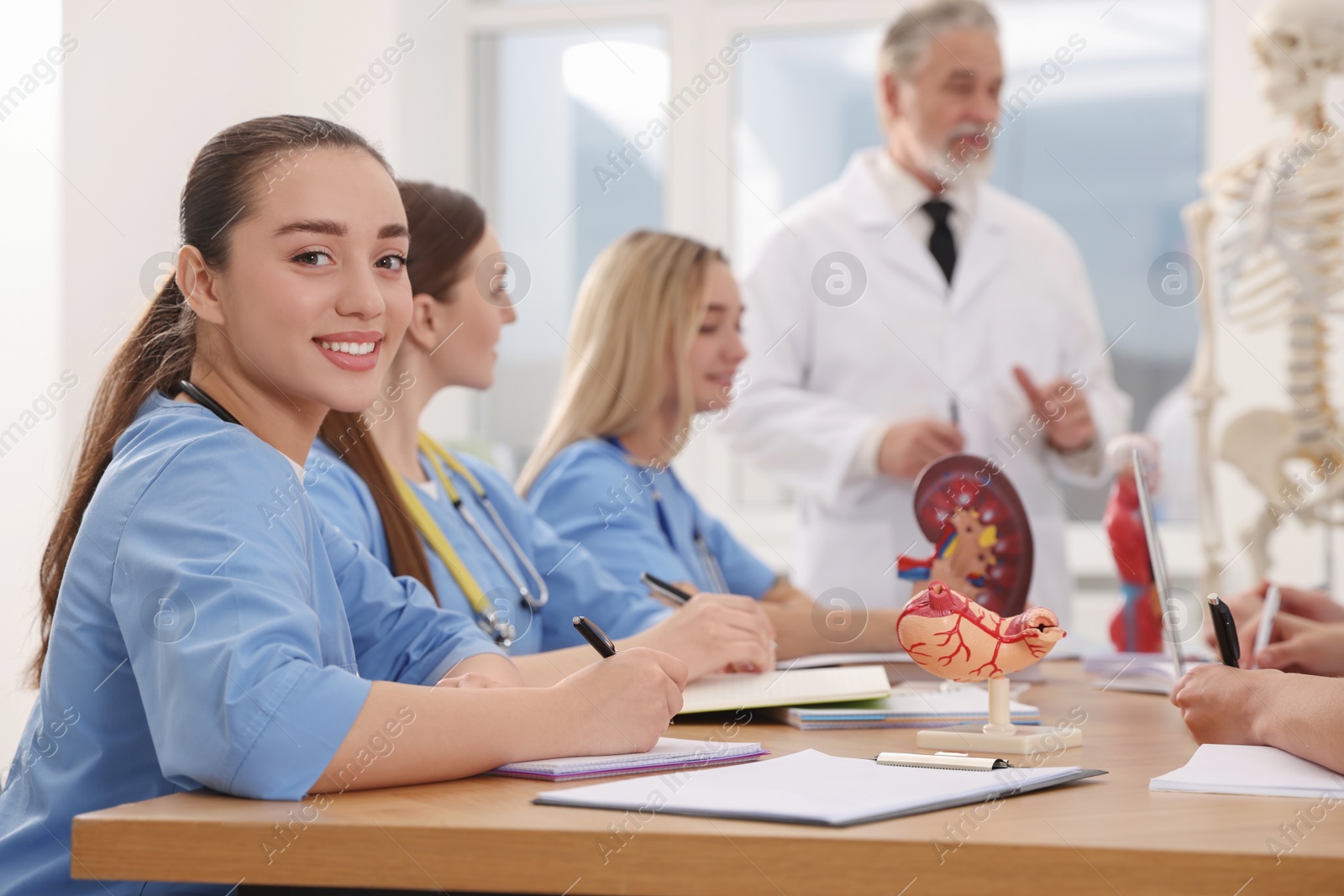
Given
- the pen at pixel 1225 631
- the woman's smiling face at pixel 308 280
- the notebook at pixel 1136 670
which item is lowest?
the notebook at pixel 1136 670

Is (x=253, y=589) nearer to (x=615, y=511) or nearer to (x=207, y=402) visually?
(x=207, y=402)

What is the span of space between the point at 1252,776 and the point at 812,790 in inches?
14.8

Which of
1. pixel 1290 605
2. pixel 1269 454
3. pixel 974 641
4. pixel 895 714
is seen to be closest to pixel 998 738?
pixel 974 641

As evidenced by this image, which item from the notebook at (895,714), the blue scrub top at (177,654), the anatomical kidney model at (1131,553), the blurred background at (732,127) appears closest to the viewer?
the blue scrub top at (177,654)

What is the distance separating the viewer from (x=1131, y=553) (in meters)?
2.06

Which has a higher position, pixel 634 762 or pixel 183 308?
pixel 183 308

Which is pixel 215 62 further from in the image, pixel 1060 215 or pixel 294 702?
pixel 1060 215

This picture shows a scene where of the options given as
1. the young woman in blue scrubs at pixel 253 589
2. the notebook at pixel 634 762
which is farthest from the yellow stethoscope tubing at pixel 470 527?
the notebook at pixel 634 762

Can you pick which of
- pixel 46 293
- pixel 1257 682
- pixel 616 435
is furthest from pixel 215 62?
pixel 1257 682

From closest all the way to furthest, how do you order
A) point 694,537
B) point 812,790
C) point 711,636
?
point 812,790 < point 711,636 < point 694,537

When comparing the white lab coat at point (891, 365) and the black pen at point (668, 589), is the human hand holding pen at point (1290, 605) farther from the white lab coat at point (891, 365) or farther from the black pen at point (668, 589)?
the white lab coat at point (891, 365)

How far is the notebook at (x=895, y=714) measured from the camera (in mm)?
1401

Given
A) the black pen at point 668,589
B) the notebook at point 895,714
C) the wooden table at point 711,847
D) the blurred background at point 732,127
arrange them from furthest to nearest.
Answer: the blurred background at point 732,127 < the black pen at point 668,589 < the notebook at point 895,714 < the wooden table at point 711,847

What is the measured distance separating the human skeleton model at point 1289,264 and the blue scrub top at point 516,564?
1.70m
